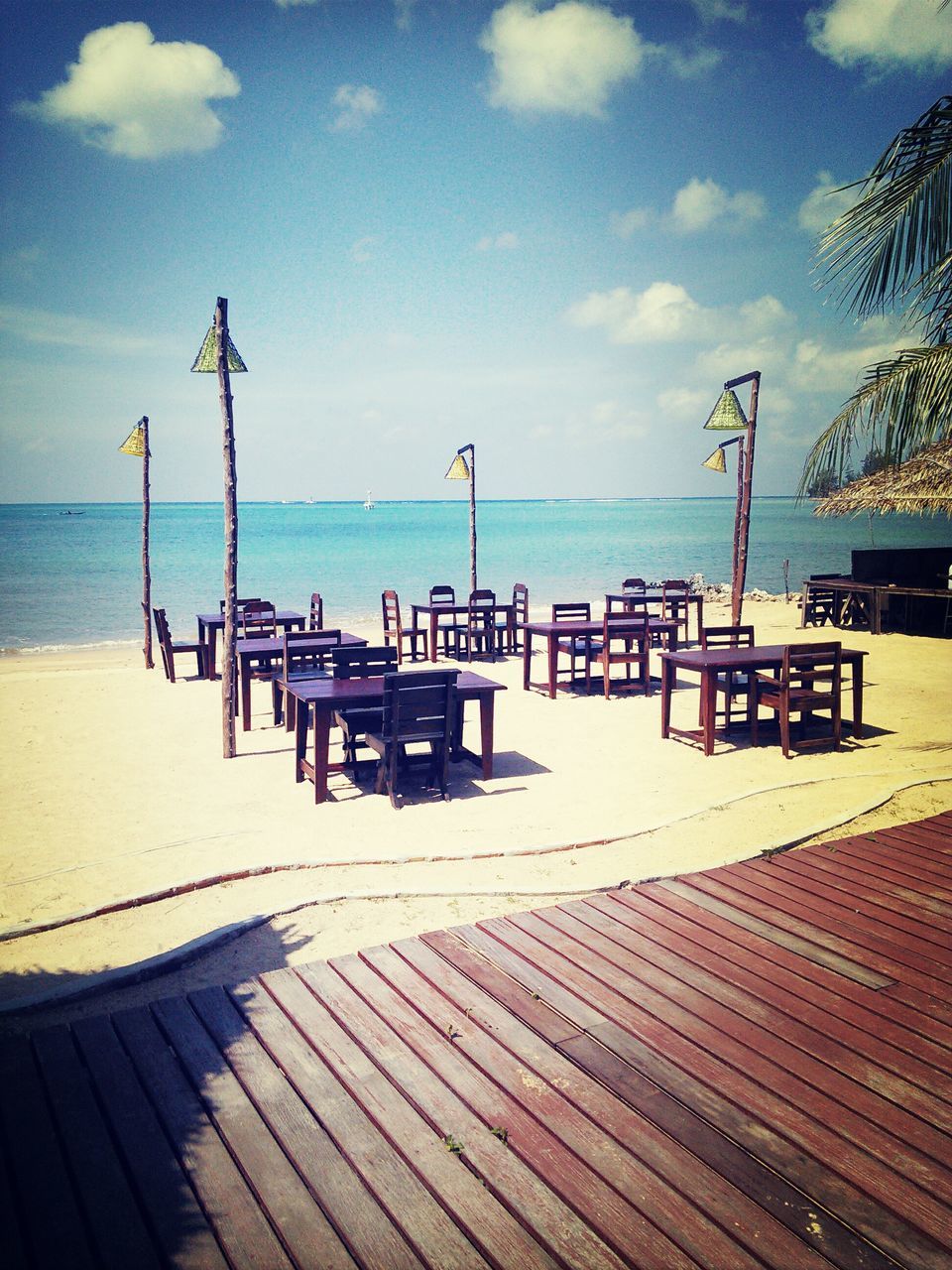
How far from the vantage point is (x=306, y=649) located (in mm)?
9516

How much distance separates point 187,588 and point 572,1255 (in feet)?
128

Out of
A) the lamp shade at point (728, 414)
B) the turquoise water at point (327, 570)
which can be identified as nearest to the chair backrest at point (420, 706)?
the lamp shade at point (728, 414)

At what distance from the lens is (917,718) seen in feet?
31.0

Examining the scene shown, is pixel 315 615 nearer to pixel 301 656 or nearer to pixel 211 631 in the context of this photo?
pixel 211 631

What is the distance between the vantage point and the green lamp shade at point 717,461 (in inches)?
635

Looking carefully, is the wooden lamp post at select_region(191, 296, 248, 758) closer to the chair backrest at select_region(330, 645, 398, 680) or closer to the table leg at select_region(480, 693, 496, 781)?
the chair backrest at select_region(330, 645, 398, 680)

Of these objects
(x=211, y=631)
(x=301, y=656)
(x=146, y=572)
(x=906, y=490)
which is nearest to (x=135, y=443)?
(x=146, y=572)

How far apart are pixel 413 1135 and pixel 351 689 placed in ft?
15.8

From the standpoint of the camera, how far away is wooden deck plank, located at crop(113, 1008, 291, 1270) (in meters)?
2.05

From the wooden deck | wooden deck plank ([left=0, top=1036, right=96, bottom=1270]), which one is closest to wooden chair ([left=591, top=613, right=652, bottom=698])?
the wooden deck

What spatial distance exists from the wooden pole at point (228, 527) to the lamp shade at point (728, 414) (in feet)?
25.0

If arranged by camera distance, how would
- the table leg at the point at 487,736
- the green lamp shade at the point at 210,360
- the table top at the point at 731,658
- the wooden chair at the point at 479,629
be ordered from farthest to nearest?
the wooden chair at the point at 479,629, the green lamp shade at the point at 210,360, the table top at the point at 731,658, the table leg at the point at 487,736

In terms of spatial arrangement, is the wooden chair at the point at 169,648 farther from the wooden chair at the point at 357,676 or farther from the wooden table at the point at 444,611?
the wooden chair at the point at 357,676

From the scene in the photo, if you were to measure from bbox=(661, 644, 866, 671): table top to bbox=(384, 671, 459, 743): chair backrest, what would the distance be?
2892 millimetres
